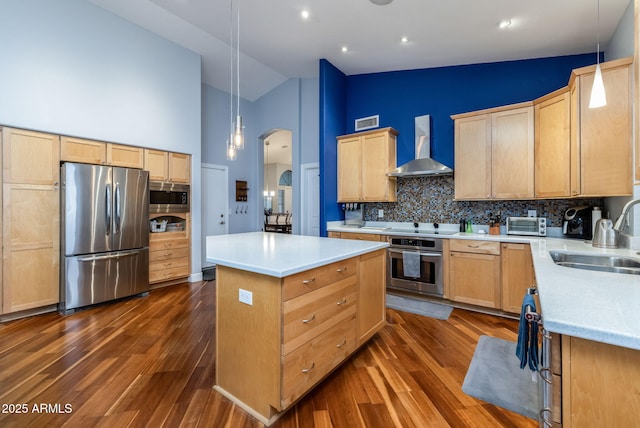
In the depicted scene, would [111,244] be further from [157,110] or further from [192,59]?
[192,59]

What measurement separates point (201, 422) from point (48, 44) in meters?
4.33

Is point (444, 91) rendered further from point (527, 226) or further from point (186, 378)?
point (186, 378)

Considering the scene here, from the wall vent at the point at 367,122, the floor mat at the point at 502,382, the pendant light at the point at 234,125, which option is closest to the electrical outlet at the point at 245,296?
the pendant light at the point at 234,125

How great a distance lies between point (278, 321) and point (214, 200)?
4.71m

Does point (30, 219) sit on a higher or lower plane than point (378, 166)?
lower

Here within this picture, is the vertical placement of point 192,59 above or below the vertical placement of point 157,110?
above

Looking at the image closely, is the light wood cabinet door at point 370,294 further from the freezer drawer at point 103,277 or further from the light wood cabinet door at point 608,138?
the freezer drawer at point 103,277

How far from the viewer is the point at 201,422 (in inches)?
64.1

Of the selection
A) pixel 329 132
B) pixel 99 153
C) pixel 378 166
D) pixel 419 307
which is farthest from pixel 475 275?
pixel 99 153

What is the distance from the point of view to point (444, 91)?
4.10m

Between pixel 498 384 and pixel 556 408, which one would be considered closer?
pixel 556 408

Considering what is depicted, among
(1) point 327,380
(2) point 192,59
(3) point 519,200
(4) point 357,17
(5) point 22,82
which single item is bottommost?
(1) point 327,380

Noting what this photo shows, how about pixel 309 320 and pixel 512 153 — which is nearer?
pixel 309 320

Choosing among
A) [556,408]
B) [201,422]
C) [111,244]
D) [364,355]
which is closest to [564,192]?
[364,355]
